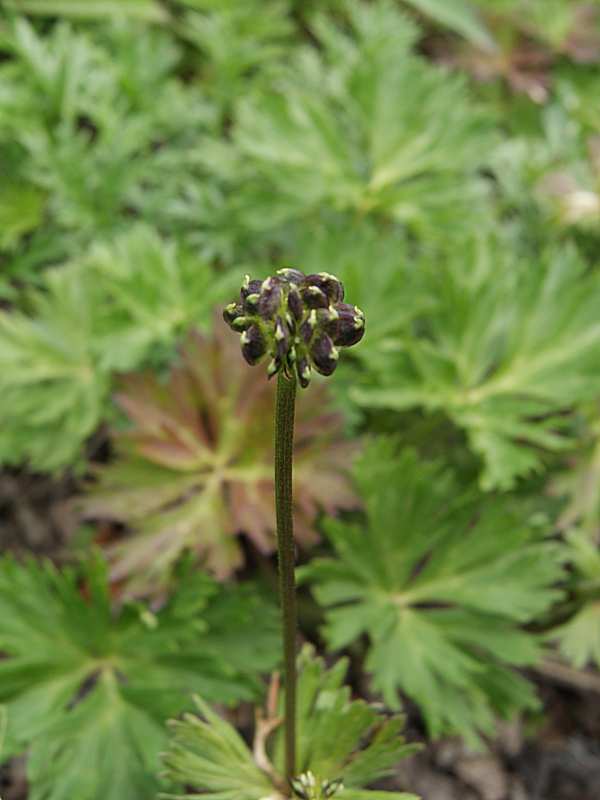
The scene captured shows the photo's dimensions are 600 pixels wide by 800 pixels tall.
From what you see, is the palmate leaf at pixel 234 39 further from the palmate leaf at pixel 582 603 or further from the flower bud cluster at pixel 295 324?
the flower bud cluster at pixel 295 324

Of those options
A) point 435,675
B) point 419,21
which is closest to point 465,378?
point 435,675

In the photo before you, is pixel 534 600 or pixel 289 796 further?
pixel 534 600

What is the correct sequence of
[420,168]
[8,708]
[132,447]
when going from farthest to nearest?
[420,168], [132,447], [8,708]

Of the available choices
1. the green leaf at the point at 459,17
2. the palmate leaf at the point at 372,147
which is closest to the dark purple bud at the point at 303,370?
the palmate leaf at the point at 372,147

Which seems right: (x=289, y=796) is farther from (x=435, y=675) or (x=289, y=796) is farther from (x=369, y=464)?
(x=369, y=464)

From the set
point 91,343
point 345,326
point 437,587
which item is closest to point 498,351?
point 437,587

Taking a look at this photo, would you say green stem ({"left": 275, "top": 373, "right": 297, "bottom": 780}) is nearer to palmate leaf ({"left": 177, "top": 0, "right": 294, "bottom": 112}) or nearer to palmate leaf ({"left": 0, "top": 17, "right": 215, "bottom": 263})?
palmate leaf ({"left": 0, "top": 17, "right": 215, "bottom": 263})
